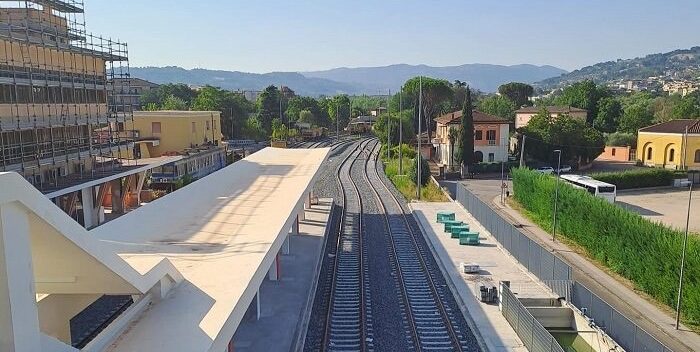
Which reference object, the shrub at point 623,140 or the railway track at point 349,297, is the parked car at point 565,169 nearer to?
the shrub at point 623,140

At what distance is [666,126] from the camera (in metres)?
48.6

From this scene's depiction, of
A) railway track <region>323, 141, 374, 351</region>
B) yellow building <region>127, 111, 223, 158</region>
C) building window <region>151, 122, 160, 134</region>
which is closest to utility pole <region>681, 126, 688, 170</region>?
railway track <region>323, 141, 374, 351</region>

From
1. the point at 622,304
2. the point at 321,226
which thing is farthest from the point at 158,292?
the point at 321,226

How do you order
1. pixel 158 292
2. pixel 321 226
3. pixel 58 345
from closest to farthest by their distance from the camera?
pixel 58 345 < pixel 158 292 < pixel 321 226

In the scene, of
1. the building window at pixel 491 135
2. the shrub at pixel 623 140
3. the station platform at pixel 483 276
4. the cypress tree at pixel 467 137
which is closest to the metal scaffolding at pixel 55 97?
the station platform at pixel 483 276

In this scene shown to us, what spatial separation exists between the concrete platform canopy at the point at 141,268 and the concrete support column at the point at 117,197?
12.0 metres

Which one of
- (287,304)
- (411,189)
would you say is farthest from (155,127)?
(287,304)

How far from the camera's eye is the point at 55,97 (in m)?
24.0

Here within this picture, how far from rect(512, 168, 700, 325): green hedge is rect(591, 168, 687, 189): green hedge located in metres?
12.9

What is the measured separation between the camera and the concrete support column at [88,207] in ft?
82.8

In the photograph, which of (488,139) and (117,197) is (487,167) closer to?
(488,139)

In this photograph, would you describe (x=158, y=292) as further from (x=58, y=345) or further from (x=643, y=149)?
(x=643, y=149)

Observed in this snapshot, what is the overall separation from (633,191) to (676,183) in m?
5.06

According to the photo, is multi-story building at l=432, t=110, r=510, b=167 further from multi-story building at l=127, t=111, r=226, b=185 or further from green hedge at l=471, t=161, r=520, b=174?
multi-story building at l=127, t=111, r=226, b=185
